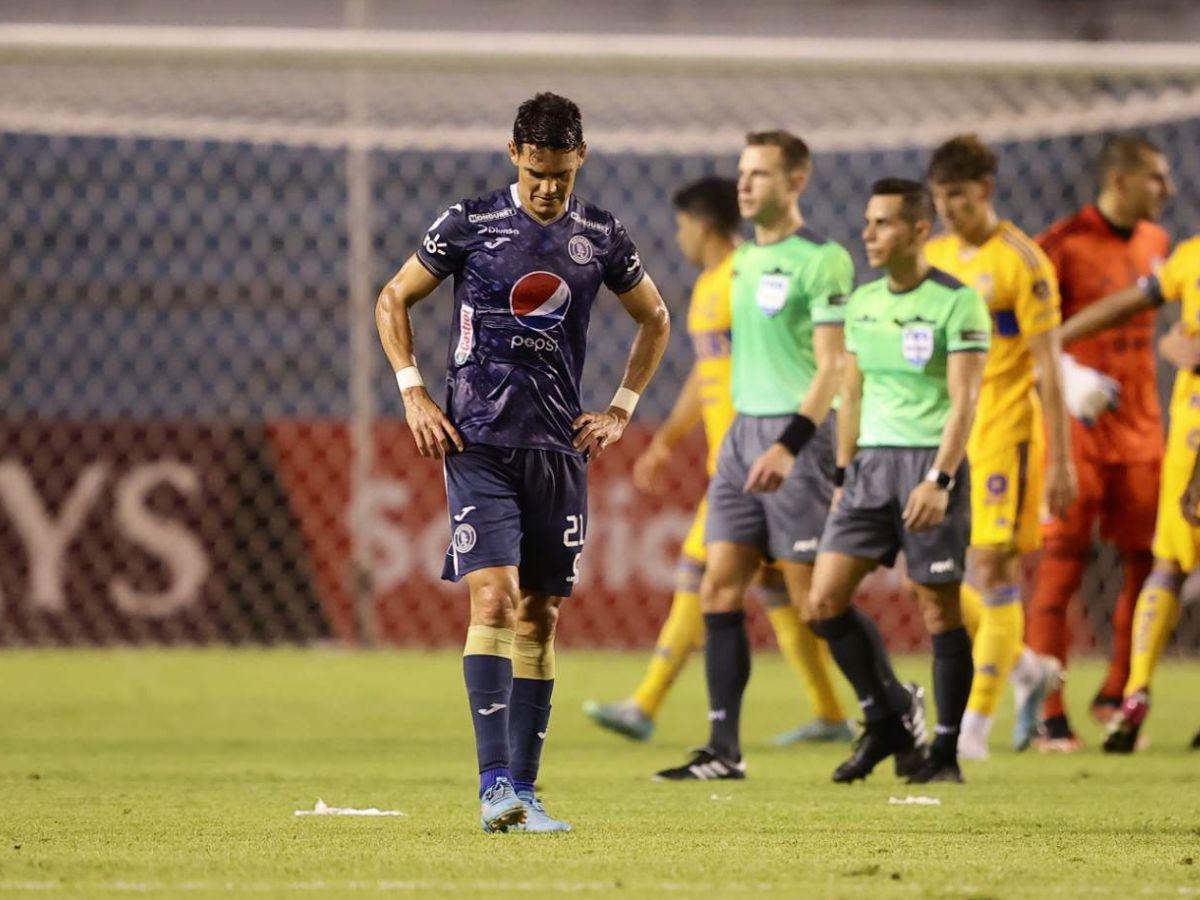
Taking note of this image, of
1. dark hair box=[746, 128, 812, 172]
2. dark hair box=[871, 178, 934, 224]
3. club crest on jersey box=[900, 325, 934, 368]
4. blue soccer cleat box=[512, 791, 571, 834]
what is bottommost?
blue soccer cleat box=[512, 791, 571, 834]

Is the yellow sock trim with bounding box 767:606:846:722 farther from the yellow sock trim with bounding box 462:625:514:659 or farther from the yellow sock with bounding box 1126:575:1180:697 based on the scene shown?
the yellow sock trim with bounding box 462:625:514:659

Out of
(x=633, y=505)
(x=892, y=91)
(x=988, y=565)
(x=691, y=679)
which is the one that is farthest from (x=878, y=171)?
(x=988, y=565)

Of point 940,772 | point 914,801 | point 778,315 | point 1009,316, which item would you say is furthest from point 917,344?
point 914,801

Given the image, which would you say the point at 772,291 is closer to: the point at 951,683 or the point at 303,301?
the point at 951,683

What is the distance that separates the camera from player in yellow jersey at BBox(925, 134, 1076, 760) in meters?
6.99

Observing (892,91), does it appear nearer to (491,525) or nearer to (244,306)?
(244,306)

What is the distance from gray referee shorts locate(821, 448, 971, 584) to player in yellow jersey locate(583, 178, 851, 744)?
1278 millimetres

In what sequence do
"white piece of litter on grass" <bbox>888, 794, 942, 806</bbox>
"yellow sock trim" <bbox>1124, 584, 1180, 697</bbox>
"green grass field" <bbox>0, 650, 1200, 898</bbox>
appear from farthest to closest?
"yellow sock trim" <bbox>1124, 584, 1180, 697</bbox>, "white piece of litter on grass" <bbox>888, 794, 942, 806</bbox>, "green grass field" <bbox>0, 650, 1200, 898</bbox>

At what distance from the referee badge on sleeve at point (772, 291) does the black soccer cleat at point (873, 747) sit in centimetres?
141

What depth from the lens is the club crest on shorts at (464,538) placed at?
484 cm

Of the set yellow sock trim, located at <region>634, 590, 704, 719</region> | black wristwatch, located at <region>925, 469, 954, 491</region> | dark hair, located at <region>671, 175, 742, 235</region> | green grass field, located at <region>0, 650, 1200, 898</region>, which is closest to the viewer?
green grass field, located at <region>0, 650, 1200, 898</region>

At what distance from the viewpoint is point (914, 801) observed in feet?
18.2

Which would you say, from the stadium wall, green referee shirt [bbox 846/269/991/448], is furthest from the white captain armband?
the stadium wall

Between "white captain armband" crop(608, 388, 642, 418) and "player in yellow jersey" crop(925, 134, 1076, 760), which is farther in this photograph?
"player in yellow jersey" crop(925, 134, 1076, 760)
